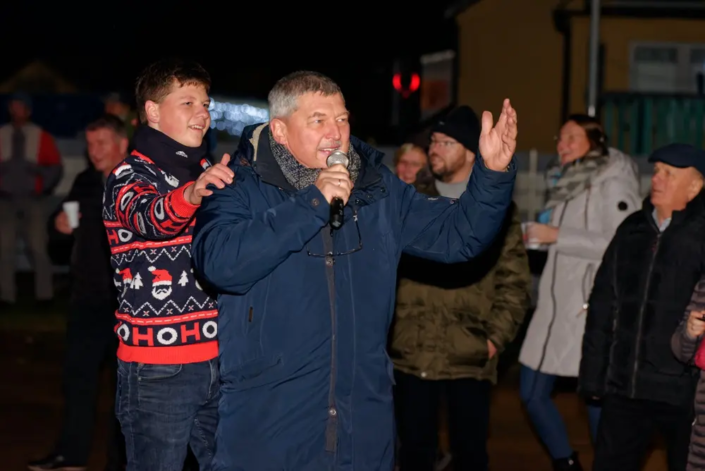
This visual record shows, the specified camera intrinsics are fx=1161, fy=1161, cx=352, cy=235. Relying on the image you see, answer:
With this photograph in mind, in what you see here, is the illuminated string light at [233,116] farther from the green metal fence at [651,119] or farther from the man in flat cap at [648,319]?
the man in flat cap at [648,319]

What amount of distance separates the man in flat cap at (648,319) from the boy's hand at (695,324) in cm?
30

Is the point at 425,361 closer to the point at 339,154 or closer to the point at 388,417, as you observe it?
the point at 388,417

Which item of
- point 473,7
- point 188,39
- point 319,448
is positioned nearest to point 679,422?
point 319,448

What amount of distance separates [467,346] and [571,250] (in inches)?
49.3

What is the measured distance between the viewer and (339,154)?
3.82m

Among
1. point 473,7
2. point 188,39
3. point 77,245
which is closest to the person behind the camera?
point 77,245

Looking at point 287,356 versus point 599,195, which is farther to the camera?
point 599,195

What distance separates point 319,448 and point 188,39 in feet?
116

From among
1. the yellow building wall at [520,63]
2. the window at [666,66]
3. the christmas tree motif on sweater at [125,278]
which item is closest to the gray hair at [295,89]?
the christmas tree motif on sweater at [125,278]

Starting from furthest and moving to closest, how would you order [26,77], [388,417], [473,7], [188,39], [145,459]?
[26,77], [188,39], [473,7], [145,459], [388,417]

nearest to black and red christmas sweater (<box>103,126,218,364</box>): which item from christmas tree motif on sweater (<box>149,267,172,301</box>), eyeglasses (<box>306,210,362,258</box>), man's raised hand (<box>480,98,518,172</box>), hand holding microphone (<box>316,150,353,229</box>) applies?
christmas tree motif on sweater (<box>149,267,172,301</box>)

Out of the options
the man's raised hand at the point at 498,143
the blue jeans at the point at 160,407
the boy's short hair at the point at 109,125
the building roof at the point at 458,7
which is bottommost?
the blue jeans at the point at 160,407

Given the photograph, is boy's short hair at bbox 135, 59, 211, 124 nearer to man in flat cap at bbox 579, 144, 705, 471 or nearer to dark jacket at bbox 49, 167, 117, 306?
dark jacket at bbox 49, 167, 117, 306

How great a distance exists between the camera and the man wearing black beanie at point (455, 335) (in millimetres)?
6047
